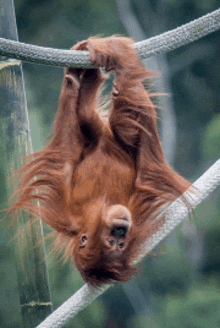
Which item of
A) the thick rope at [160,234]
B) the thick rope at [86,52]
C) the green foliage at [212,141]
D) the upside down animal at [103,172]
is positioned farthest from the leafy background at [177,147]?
the thick rope at [86,52]

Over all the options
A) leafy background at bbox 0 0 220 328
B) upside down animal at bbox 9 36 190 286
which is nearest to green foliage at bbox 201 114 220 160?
leafy background at bbox 0 0 220 328

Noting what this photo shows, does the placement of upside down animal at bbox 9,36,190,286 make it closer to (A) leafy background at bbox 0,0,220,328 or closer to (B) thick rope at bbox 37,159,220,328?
(B) thick rope at bbox 37,159,220,328

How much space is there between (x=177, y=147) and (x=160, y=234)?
9.83 ft

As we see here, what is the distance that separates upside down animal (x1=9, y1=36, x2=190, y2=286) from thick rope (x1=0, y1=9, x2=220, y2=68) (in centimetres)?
16

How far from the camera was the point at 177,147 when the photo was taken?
5.05 metres

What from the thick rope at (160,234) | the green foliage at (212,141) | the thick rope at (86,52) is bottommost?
the thick rope at (160,234)

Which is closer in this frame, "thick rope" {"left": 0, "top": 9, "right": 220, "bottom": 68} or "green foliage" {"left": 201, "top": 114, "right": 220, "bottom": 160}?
"thick rope" {"left": 0, "top": 9, "right": 220, "bottom": 68}

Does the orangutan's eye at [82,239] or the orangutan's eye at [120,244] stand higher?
the orangutan's eye at [82,239]

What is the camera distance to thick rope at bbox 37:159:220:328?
2.00 metres

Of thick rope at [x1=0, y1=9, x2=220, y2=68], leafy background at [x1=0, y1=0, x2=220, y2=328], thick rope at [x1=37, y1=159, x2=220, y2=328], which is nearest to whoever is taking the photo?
thick rope at [x1=0, y1=9, x2=220, y2=68]

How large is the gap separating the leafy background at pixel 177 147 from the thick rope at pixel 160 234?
2.91 m

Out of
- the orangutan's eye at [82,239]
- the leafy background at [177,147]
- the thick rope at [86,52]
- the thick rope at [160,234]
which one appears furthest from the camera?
the leafy background at [177,147]

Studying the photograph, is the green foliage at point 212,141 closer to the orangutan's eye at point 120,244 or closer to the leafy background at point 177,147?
the leafy background at point 177,147

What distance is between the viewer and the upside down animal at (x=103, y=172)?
2.09m
